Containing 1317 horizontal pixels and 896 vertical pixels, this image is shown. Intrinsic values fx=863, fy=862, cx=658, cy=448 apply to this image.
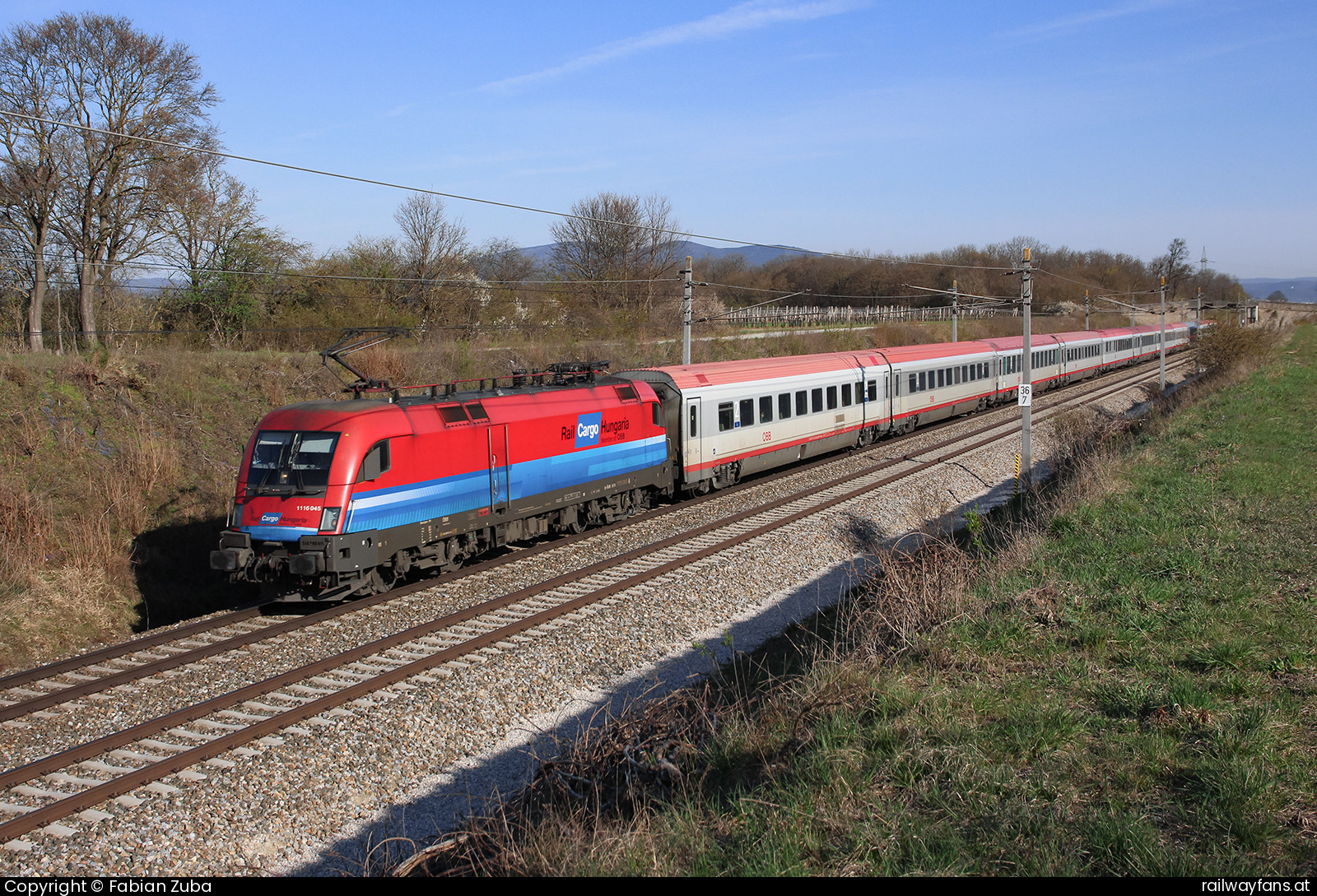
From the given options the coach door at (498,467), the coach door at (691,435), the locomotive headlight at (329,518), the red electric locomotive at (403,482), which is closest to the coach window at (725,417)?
the coach door at (691,435)

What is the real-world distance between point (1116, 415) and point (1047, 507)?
19699 millimetres

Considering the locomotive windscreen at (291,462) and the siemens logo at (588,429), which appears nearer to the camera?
the locomotive windscreen at (291,462)

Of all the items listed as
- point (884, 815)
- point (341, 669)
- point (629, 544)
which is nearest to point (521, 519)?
point (629, 544)

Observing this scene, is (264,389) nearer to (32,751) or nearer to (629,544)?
(629,544)

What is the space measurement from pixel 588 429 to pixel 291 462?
540 centimetres

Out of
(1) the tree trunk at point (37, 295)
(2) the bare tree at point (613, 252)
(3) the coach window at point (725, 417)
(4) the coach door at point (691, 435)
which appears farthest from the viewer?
(2) the bare tree at point (613, 252)

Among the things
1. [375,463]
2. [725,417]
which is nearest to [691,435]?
[725,417]

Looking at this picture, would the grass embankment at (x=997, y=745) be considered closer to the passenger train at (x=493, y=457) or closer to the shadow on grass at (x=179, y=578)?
the passenger train at (x=493, y=457)

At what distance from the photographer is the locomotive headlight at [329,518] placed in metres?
11.1

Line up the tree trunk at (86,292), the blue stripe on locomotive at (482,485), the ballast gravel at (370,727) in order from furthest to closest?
the tree trunk at (86,292)
the blue stripe on locomotive at (482,485)
the ballast gravel at (370,727)

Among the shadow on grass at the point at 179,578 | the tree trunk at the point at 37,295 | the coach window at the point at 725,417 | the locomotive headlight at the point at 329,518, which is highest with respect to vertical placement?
the tree trunk at the point at 37,295

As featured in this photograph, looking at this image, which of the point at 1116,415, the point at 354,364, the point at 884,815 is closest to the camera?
the point at 884,815

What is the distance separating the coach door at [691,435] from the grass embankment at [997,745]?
24.9 ft

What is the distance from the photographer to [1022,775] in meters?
5.72
